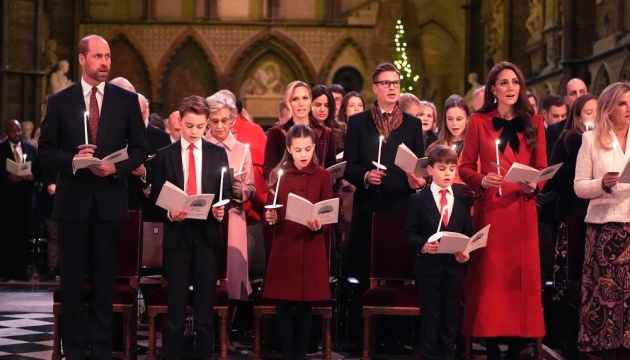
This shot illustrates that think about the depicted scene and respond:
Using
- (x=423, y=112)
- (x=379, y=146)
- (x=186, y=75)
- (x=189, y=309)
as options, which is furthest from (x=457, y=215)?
(x=186, y=75)

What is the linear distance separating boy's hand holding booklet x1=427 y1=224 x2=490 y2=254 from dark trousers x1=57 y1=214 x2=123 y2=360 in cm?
185

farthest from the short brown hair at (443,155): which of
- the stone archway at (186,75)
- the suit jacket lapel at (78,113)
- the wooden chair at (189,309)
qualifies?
the stone archway at (186,75)

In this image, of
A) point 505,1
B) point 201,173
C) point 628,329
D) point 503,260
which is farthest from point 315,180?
point 505,1

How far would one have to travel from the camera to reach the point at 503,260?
6.28 meters

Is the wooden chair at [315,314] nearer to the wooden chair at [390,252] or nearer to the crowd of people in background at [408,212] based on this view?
the crowd of people in background at [408,212]

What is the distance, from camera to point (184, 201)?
6.13 m

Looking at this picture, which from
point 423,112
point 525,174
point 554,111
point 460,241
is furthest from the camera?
point 423,112

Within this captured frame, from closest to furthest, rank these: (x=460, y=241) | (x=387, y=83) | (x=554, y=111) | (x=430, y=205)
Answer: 1. (x=460, y=241)
2. (x=430, y=205)
3. (x=387, y=83)
4. (x=554, y=111)

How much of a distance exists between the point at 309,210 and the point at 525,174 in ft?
4.07

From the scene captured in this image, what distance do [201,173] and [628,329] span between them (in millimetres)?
2678

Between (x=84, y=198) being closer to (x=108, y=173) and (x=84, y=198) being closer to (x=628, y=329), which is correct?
(x=108, y=173)

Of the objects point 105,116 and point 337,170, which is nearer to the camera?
point 105,116

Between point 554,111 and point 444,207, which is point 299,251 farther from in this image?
point 554,111

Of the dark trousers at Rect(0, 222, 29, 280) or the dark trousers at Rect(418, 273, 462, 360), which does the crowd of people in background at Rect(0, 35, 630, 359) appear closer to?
the dark trousers at Rect(418, 273, 462, 360)
